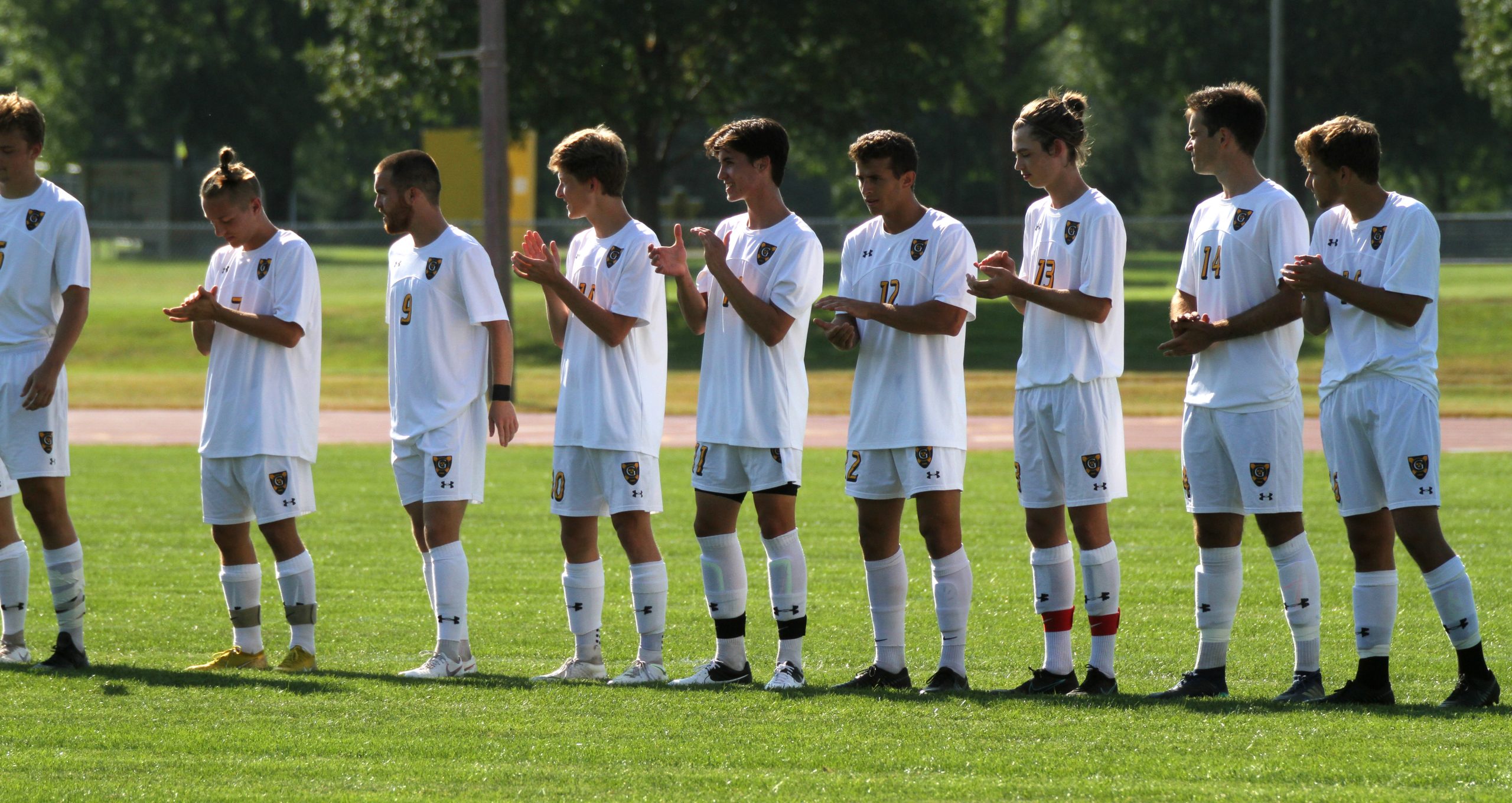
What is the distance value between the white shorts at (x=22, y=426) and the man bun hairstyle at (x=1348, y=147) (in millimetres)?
5241

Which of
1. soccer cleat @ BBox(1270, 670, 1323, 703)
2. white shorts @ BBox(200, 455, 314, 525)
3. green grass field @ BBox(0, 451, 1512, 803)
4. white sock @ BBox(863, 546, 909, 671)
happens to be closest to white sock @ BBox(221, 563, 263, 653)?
white shorts @ BBox(200, 455, 314, 525)

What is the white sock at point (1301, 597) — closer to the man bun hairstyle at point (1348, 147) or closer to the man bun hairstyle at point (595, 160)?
the man bun hairstyle at point (1348, 147)

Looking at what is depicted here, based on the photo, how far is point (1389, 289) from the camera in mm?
5711

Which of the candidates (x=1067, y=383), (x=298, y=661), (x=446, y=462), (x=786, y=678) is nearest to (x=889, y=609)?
(x=786, y=678)

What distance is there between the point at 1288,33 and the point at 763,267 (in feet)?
151

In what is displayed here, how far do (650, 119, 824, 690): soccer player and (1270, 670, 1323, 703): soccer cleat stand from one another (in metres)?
1.84

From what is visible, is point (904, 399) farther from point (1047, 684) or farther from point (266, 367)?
point (266, 367)

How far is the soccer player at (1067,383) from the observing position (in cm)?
605

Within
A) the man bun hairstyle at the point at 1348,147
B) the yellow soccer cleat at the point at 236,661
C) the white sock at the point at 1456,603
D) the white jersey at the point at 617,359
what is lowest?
the yellow soccer cleat at the point at 236,661

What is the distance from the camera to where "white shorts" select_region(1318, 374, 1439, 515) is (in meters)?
5.68

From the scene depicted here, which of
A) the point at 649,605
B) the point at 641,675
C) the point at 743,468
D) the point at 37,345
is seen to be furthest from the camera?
the point at 37,345

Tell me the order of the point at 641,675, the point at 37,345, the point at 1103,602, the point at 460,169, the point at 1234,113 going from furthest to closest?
the point at 460,169 < the point at 37,345 < the point at 641,675 < the point at 1103,602 < the point at 1234,113

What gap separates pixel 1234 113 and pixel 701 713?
116 inches

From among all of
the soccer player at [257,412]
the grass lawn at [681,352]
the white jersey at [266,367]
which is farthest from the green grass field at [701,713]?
the grass lawn at [681,352]
